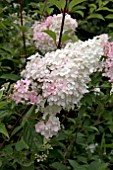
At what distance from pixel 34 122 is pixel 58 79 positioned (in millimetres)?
222

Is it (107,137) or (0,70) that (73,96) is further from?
(107,137)

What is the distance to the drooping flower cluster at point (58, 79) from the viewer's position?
1.45m

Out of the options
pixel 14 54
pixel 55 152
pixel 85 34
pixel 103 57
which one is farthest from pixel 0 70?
pixel 85 34

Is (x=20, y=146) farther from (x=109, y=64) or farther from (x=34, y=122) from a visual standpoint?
(x=109, y=64)

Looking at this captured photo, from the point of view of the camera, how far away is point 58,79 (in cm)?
147

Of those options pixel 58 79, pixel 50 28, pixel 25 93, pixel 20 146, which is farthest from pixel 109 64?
pixel 50 28

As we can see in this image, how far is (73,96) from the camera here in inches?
59.4

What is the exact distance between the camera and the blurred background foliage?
160cm

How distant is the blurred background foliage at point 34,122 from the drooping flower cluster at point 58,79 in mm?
82

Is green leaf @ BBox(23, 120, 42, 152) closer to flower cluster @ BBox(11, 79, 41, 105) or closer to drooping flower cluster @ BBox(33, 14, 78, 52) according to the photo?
flower cluster @ BBox(11, 79, 41, 105)

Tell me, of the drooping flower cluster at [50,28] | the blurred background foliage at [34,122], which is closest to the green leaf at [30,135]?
the blurred background foliage at [34,122]

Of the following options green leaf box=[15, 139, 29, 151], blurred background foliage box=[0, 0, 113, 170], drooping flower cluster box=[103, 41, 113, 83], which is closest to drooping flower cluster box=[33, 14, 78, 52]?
blurred background foliage box=[0, 0, 113, 170]

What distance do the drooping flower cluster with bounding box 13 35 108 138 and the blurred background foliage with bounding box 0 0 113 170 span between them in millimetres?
→ 82

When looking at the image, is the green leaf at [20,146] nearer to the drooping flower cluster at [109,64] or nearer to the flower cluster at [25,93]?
the flower cluster at [25,93]
